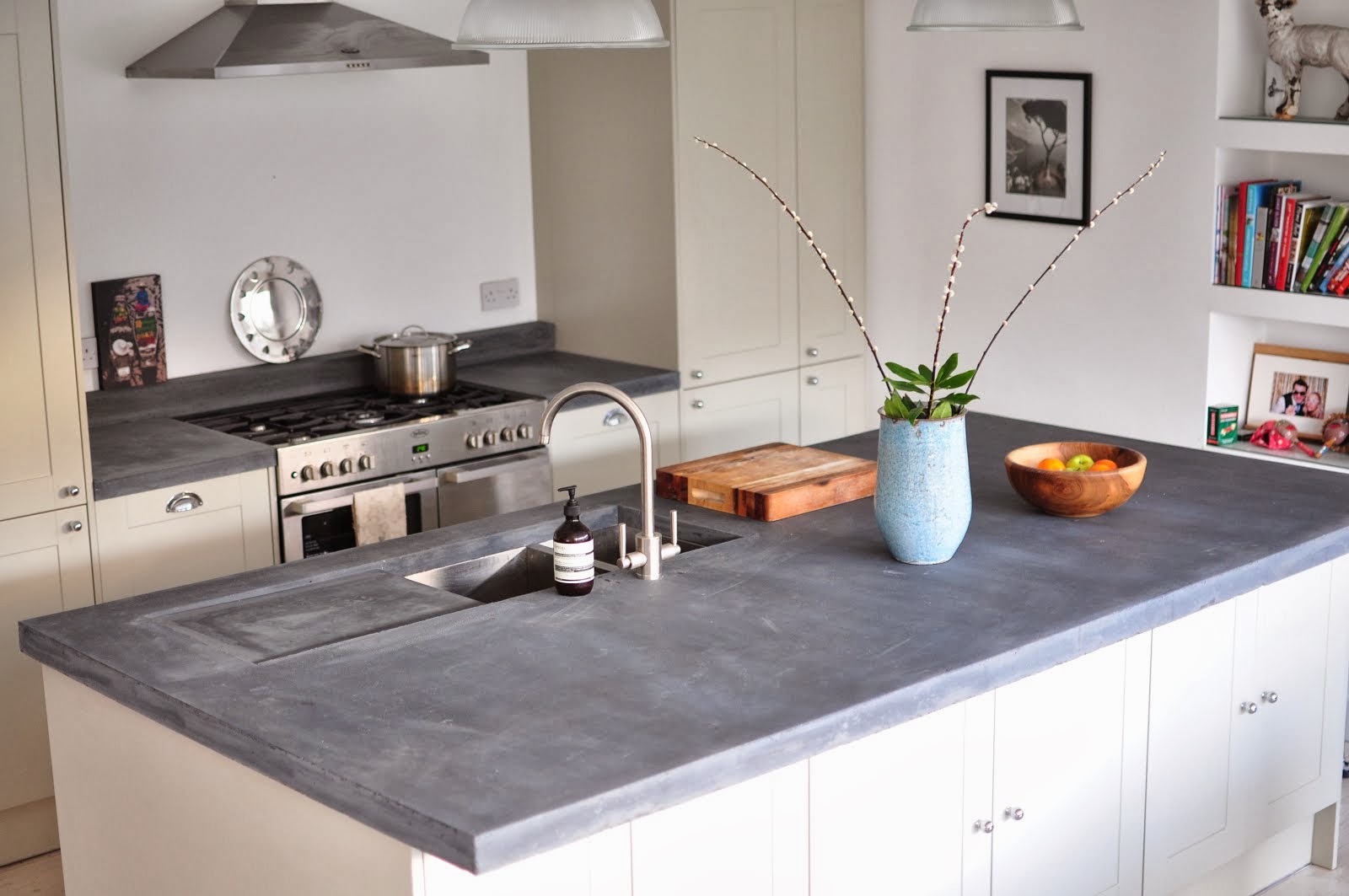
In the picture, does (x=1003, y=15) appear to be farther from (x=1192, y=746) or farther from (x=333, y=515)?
(x=333, y=515)

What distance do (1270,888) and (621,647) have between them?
2.05 m

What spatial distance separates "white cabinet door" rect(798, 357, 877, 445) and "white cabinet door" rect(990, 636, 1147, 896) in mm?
2788

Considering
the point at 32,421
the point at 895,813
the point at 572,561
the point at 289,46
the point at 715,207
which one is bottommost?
the point at 895,813

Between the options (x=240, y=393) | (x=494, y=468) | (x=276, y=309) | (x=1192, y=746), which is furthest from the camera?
(x=276, y=309)

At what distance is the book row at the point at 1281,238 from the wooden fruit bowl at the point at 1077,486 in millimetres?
1453

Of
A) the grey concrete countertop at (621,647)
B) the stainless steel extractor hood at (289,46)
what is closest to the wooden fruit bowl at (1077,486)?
the grey concrete countertop at (621,647)

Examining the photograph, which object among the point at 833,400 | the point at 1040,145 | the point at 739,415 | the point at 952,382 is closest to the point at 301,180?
the point at 739,415

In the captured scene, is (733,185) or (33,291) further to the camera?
(733,185)

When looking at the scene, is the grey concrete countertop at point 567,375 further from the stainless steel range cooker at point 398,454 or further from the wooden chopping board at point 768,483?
the wooden chopping board at point 768,483

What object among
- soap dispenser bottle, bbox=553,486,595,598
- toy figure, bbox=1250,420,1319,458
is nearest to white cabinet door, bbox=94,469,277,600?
soap dispenser bottle, bbox=553,486,595,598

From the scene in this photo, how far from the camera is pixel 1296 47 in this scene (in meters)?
4.69

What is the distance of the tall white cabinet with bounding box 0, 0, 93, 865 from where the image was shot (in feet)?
13.0

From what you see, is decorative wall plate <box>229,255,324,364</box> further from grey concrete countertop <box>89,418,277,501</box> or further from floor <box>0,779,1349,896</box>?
floor <box>0,779,1349,896</box>

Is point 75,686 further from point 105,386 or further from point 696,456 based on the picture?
point 696,456
